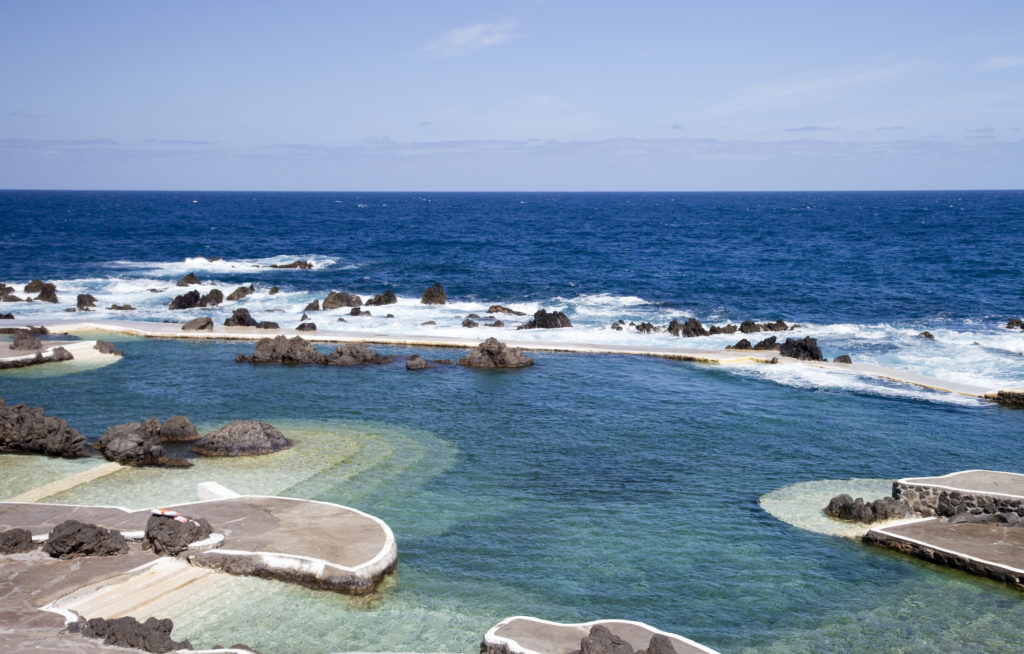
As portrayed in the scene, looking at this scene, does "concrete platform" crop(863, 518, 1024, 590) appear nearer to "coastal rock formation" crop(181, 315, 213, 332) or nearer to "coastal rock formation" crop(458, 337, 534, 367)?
"coastal rock formation" crop(458, 337, 534, 367)

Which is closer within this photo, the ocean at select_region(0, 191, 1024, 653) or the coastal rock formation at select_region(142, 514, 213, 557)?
the ocean at select_region(0, 191, 1024, 653)

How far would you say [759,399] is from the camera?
33.7 metres

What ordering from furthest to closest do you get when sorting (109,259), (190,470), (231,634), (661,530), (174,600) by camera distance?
1. (109,259)
2. (190,470)
3. (661,530)
4. (174,600)
5. (231,634)

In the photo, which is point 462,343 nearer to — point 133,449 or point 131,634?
point 133,449

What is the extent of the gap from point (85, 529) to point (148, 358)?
2460 centimetres

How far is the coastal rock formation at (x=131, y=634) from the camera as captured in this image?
1334 cm

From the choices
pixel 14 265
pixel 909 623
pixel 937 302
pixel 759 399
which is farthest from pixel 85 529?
pixel 14 265

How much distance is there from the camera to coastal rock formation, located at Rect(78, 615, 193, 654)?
1334 cm

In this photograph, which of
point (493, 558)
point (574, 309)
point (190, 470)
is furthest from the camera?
Answer: point (574, 309)

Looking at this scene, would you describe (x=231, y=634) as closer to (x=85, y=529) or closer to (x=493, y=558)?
(x=85, y=529)

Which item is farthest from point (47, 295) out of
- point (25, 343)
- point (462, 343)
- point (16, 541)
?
point (16, 541)

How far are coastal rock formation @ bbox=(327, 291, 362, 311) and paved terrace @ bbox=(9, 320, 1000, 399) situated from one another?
1156 cm

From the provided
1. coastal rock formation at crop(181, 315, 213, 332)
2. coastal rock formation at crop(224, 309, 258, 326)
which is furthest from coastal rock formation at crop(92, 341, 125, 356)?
coastal rock formation at crop(224, 309, 258, 326)

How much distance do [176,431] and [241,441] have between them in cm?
242
